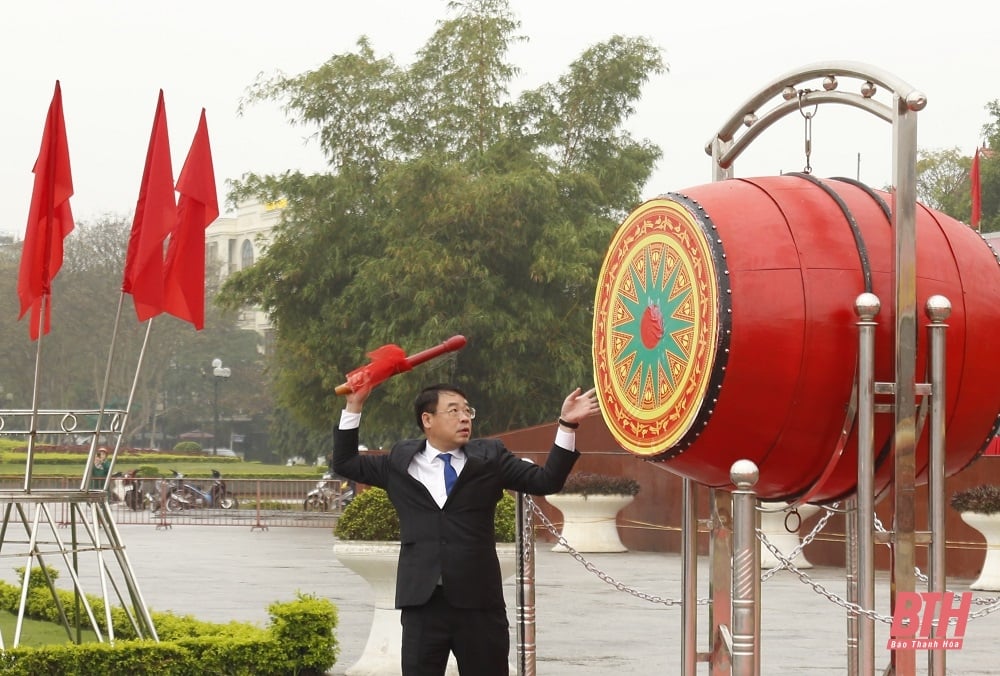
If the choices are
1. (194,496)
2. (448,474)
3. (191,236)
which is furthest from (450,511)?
(194,496)

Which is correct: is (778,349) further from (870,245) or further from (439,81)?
(439,81)

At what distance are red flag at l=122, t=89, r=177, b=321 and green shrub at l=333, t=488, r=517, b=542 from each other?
5.71ft

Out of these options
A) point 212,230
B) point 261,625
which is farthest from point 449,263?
point 212,230

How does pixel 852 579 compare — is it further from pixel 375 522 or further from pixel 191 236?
pixel 191 236

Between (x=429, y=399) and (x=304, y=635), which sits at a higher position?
(x=429, y=399)

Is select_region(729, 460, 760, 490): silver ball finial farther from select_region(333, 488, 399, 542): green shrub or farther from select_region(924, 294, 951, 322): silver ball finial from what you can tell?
select_region(333, 488, 399, 542): green shrub

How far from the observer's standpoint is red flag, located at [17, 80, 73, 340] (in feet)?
24.1

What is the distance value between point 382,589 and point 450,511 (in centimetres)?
313

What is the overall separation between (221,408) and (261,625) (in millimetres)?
64508

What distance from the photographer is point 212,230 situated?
93312 mm

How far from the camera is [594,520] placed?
19.8m

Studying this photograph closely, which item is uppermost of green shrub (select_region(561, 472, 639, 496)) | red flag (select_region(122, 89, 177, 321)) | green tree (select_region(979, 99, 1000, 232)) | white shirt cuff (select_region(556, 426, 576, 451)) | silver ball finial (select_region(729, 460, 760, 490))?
green tree (select_region(979, 99, 1000, 232))

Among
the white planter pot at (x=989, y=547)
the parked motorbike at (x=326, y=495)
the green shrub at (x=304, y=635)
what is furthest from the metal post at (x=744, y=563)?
the parked motorbike at (x=326, y=495)

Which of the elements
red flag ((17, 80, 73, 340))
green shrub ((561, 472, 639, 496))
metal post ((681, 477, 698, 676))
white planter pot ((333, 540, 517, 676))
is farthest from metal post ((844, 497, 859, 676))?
green shrub ((561, 472, 639, 496))
